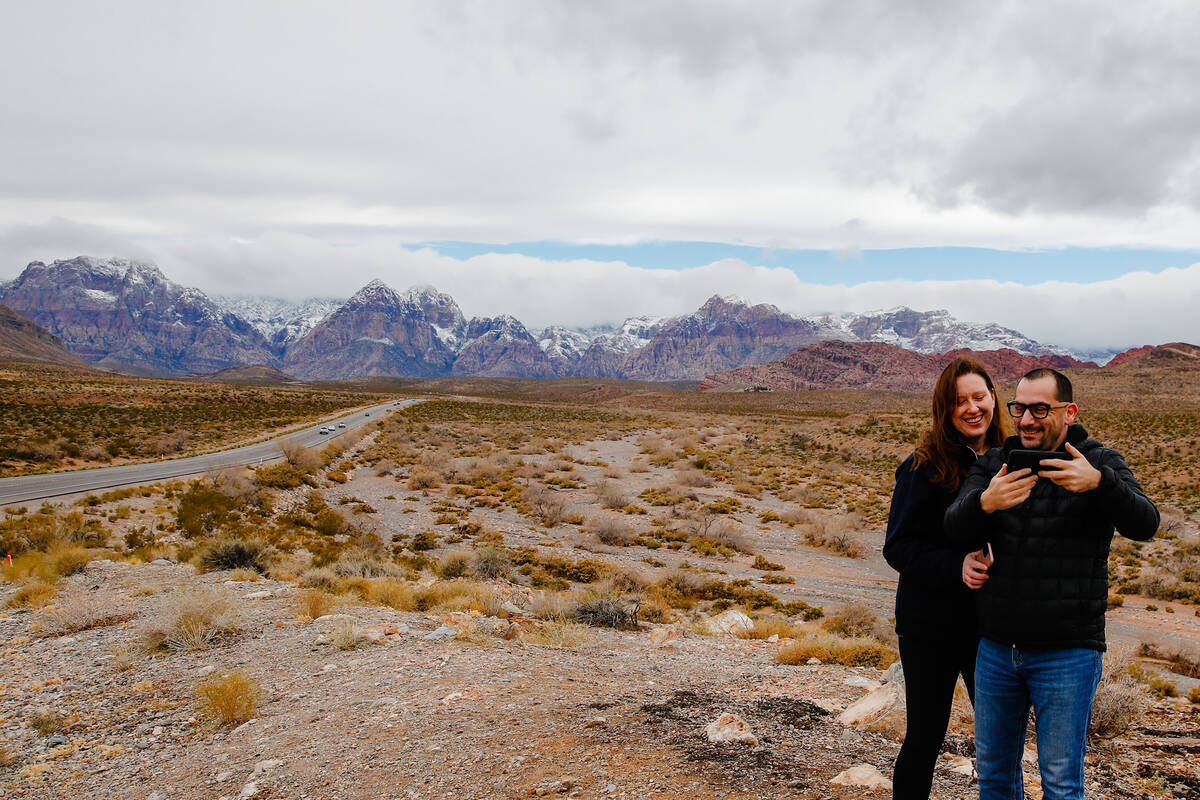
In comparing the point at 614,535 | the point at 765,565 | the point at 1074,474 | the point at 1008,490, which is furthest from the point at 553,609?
the point at 614,535

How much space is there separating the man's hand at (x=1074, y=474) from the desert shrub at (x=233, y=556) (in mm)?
13379

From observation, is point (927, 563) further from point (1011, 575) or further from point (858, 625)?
point (858, 625)

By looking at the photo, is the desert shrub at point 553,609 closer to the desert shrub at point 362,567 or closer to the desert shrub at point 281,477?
the desert shrub at point 362,567

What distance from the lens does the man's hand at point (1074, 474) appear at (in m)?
2.41

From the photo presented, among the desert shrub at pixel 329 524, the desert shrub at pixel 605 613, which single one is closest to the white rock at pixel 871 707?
the desert shrub at pixel 605 613

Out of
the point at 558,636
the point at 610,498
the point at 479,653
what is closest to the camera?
the point at 479,653

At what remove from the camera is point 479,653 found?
7199mm

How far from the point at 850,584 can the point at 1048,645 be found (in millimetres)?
13324

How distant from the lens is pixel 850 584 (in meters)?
14.8

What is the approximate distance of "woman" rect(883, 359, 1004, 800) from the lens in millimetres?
2922

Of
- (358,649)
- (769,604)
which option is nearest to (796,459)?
(769,604)

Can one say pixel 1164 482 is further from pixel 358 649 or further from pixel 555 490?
pixel 358 649

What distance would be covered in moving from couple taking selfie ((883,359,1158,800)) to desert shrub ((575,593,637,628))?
265 inches

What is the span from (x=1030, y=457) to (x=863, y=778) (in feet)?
9.10
